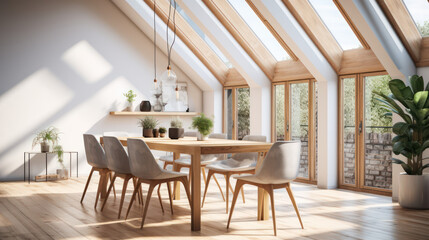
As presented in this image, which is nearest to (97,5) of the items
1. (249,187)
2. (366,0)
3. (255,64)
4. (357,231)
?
(255,64)

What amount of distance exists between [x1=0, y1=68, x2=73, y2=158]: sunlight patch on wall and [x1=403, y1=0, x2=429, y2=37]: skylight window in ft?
17.5

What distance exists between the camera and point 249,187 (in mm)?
6582

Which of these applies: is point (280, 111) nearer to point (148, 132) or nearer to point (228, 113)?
point (228, 113)

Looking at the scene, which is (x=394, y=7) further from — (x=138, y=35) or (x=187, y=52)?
(x=138, y=35)

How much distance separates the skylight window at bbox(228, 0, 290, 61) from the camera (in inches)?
266

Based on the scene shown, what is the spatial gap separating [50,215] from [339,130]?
4.05m

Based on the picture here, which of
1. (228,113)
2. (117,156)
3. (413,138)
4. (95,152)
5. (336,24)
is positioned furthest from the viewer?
(228,113)

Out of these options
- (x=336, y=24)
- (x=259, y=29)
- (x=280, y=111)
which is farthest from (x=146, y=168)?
(x=280, y=111)

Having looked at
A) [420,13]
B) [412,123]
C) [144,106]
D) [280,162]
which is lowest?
[280,162]

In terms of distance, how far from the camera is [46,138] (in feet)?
23.9

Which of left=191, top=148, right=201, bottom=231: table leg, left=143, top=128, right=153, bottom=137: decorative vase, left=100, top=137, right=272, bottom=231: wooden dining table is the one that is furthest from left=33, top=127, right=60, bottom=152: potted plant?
left=191, top=148, right=201, bottom=231: table leg

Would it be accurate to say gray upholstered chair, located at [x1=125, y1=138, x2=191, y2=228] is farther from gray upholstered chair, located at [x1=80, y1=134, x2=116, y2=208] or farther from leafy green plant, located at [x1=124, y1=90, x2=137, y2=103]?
leafy green plant, located at [x1=124, y1=90, x2=137, y2=103]

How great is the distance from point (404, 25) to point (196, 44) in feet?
12.2

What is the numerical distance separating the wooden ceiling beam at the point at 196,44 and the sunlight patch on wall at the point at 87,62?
4.22 ft
